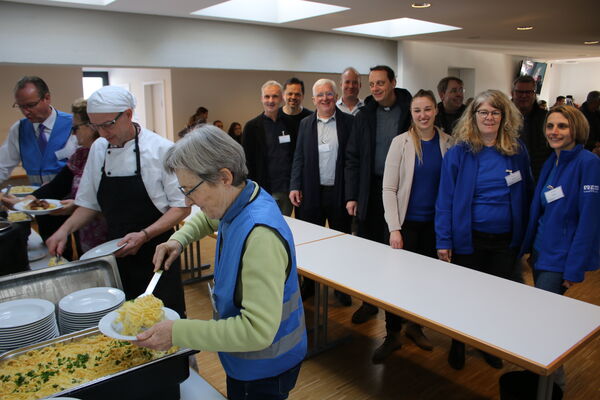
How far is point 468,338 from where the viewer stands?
1.54 m

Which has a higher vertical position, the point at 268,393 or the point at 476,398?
the point at 268,393

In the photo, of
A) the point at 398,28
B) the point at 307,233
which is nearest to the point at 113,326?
the point at 307,233

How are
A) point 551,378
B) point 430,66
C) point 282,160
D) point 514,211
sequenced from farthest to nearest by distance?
point 430,66 < point 282,160 < point 514,211 < point 551,378

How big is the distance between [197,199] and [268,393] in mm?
571

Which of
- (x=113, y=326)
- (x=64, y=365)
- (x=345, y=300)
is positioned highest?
(x=113, y=326)

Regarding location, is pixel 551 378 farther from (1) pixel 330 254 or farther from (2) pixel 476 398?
(1) pixel 330 254

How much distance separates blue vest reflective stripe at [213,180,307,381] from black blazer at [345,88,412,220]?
1.96 metres

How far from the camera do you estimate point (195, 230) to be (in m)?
1.58

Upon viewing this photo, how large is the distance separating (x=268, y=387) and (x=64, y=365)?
55 centimetres

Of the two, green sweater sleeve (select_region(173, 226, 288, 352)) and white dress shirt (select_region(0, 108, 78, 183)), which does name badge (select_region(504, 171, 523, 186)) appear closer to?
green sweater sleeve (select_region(173, 226, 288, 352))

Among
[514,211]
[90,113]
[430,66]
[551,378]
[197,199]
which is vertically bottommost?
[551,378]

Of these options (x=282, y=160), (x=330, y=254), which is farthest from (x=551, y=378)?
(x=282, y=160)

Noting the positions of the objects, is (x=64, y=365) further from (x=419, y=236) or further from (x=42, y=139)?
(x=42, y=139)

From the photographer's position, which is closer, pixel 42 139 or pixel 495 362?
pixel 495 362
